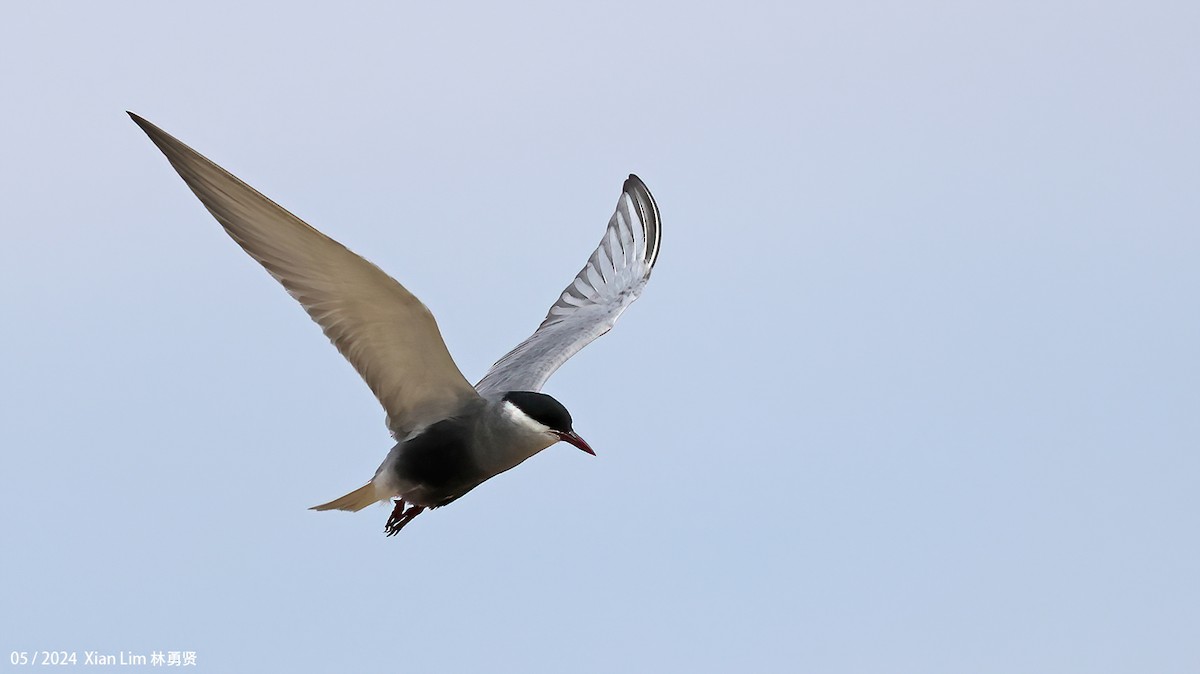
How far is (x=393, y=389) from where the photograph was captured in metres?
10.4

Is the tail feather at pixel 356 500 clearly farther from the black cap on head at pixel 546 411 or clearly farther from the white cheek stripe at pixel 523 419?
the black cap on head at pixel 546 411

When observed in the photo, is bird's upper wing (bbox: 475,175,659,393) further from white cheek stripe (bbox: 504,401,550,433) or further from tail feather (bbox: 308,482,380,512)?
tail feather (bbox: 308,482,380,512)

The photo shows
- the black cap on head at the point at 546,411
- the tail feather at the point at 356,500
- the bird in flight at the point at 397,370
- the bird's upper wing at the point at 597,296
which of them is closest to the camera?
the bird in flight at the point at 397,370

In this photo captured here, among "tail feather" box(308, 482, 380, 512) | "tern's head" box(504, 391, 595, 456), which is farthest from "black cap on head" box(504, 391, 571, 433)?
"tail feather" box(308, 482, 380, 512)

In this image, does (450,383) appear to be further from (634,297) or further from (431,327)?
(634,297)

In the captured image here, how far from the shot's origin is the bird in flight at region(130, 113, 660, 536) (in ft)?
30.4

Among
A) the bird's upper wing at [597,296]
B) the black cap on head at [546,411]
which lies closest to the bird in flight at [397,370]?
the black cap on head at [546,411]

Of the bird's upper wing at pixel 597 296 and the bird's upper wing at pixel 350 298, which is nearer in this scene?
the bird's upper wing at pixel 350 298

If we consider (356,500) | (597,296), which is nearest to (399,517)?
(356,500)

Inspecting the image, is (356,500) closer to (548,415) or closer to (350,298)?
(350,298)

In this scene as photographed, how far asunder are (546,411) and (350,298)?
145cm

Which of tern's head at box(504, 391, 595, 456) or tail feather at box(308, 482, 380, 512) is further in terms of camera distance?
tail feather at box(308, 482, 380, 512)

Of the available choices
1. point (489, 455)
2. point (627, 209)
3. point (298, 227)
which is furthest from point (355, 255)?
point (627, 209)

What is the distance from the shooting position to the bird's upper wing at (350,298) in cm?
915
